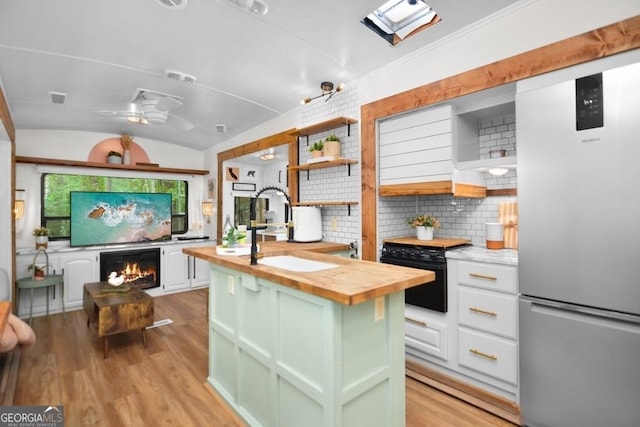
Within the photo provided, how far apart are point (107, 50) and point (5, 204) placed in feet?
8.79

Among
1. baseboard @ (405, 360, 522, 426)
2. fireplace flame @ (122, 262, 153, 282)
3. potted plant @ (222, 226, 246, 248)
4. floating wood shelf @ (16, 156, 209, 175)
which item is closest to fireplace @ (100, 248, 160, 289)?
fireplace flame @ (122, 262, 153, 282)

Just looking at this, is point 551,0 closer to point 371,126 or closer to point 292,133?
point 371,126

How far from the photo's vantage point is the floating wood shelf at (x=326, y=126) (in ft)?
10.3

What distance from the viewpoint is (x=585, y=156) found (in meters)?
1.72

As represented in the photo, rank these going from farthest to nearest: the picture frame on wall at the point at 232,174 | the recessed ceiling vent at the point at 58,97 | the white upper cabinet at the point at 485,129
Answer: the picture frame on wall at the point at 232,174
the recessed ceiling vent at the point at 58,97
the white upper cabinet at the point at 485,129

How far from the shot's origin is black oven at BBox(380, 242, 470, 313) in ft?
8.06

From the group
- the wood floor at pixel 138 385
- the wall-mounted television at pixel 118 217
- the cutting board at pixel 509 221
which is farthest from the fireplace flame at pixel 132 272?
the cutting board at pixel 509 221

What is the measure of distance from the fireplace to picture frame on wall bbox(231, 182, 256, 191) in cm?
166

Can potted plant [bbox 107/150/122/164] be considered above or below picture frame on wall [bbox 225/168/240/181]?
above

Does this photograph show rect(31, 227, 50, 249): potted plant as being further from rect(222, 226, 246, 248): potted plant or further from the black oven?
the black oven

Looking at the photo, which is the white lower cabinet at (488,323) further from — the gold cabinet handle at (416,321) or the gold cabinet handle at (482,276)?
the gold cabinet handle at (416,321)

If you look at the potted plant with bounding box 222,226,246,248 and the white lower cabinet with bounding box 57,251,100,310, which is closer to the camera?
the potted plant with bounding box 222,226,246,248

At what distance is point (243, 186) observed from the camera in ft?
19.4

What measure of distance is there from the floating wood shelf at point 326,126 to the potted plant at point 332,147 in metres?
0.16
